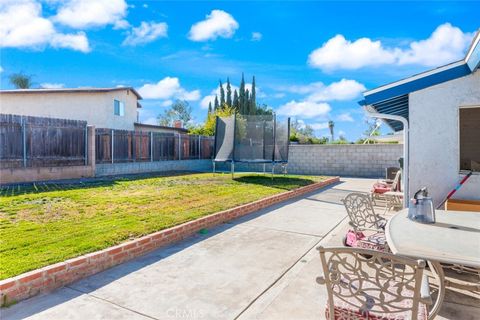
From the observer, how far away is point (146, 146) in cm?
1484

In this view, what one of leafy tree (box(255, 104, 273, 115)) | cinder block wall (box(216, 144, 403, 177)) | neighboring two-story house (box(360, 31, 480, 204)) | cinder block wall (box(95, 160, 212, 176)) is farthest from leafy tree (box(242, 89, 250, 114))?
neighboring two-story house (box(360, 31, 480, 204))

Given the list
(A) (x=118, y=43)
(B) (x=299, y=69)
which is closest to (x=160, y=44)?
(A) (x=118, y=43)

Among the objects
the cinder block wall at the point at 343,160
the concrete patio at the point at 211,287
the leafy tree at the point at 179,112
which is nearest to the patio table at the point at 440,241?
the concrete patio at the point at 211,287

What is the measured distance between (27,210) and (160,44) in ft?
35.3

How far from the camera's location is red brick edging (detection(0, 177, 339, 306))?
265 centimetres

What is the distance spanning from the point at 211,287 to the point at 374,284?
1.66 metres

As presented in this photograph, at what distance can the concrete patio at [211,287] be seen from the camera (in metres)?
2.48

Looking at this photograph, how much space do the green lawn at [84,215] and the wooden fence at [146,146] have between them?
4729 millimetres

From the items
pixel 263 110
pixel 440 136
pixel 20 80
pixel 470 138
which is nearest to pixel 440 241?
pixel 440 136

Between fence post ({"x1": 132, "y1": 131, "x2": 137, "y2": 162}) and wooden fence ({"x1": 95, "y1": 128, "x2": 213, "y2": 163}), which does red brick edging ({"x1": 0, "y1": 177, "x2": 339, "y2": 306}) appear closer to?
wooden fence ({"x1": 95, "y1": 128, "x2": 213, "y2": 163})

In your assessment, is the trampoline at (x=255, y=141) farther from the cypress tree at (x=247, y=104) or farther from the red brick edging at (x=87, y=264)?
the cypress tree at (x=247, y=104)

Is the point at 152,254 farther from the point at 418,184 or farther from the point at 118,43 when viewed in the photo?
the point at 118,43

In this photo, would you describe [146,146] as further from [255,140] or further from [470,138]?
[470,138]

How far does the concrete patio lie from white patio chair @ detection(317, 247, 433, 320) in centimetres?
73
